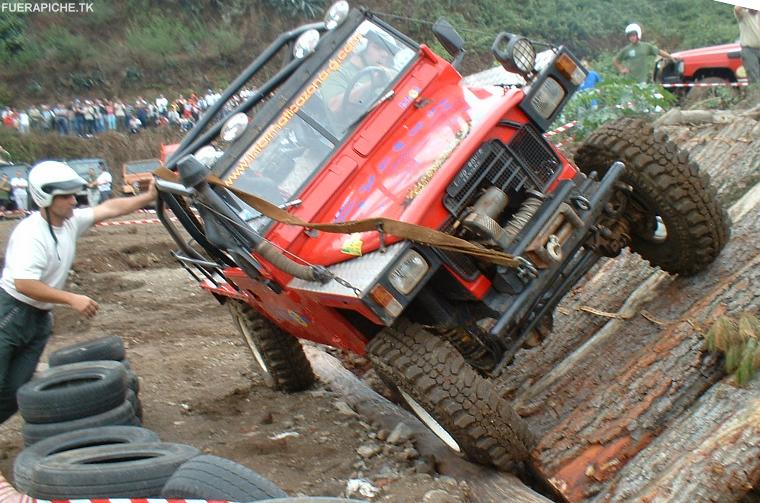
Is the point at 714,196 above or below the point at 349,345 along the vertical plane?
above

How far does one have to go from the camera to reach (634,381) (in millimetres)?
4895

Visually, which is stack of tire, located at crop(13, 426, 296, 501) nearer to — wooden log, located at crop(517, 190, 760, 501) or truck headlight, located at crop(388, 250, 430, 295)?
truck headlight, located at crop(388, 250, 430, 295)

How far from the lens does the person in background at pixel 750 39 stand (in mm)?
11391

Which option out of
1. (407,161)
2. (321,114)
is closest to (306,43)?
(321,114)

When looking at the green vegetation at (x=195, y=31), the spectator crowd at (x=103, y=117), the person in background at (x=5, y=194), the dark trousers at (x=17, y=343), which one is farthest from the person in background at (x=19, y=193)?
the dark trousers at (x=17, y=343)

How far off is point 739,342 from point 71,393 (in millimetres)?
3514

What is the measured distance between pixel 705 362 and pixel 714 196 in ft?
3.04

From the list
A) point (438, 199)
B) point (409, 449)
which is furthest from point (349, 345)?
point (438, 199)

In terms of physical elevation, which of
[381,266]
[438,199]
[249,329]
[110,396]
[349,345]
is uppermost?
[438,199]

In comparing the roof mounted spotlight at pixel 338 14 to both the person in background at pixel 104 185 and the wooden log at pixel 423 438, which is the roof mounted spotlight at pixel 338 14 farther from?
the person in background at pixel 104 185

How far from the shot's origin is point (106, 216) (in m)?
5.57

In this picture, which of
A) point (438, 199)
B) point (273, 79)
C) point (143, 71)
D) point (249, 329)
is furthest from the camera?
point (143, 71)

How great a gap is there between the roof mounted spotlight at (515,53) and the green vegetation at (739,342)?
169cm

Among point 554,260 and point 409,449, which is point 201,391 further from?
point 554,260
